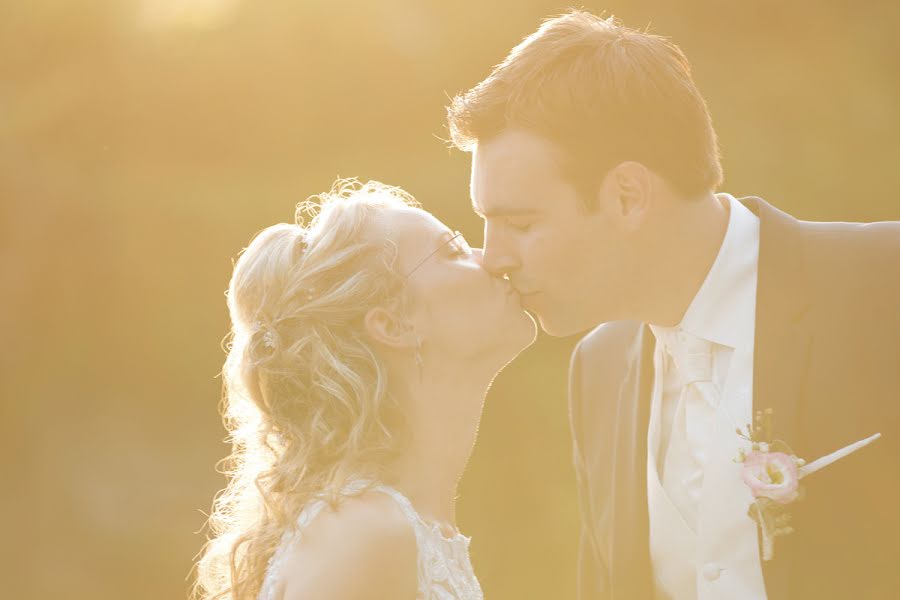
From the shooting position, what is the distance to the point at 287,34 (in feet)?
28.2

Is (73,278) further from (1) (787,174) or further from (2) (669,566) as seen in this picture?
(2) (669,566)

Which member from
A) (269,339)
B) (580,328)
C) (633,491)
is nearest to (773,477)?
(633,491)

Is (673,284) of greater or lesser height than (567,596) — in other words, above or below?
above

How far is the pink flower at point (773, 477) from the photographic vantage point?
9.48 feet

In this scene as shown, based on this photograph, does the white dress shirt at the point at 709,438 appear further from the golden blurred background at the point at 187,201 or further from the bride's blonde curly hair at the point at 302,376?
the golden blurred background at the point at 187,201

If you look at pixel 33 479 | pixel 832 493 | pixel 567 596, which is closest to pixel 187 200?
pixel 33 479

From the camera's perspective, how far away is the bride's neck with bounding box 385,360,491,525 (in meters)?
2.88

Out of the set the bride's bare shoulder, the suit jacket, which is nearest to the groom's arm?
the suit jacket

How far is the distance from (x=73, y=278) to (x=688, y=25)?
17.0 feet

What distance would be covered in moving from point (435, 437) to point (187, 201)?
235 inches

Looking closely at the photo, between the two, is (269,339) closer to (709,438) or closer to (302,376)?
(302,376)

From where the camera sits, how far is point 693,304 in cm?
322

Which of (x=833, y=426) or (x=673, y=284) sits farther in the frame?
(x=673, y=284)

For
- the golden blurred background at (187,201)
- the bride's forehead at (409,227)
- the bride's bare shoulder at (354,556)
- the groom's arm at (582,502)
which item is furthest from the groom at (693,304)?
the golden blurred background at (187,201)
